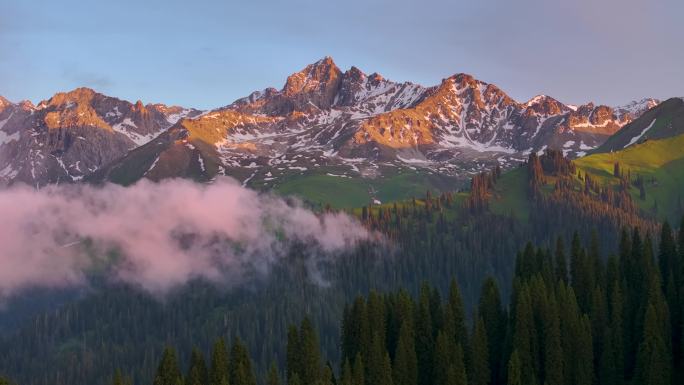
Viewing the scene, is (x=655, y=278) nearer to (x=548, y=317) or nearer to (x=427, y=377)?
(x=548, y=317)

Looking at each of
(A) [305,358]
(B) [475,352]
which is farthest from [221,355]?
(B) [475,352]

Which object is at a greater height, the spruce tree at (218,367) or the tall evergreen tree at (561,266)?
the tall evergreen tree at (561,266)

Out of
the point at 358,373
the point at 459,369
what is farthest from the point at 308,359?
the point at 459,369

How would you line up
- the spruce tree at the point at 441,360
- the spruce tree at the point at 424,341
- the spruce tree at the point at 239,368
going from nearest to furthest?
the spruce tree at the point at 239,368
the spruce tree at the point at 441,360
the spruce tree at the point at 424,341

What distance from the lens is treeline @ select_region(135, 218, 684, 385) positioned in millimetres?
128375

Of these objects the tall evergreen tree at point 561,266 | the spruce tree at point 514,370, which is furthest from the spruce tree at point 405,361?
the tall evergreen tree at point 561,266

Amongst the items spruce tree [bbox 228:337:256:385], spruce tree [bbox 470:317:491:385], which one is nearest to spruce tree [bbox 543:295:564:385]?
spruce tree [bbox 470:317:491:385]

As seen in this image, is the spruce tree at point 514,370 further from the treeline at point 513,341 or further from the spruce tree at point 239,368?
the spruce tree at point 239,368

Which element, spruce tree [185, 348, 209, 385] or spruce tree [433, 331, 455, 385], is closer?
spruce tree [185, 348, 209, 385]

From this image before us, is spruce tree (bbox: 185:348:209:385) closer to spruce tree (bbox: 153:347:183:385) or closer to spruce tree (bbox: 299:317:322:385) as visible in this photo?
spruce tree (bbox: 153:347:183:385)

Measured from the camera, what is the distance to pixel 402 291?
14825cm

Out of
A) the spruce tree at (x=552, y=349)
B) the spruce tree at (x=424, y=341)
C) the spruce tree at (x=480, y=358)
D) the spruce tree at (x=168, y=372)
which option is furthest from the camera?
the spruce tree at (x=424, y=341)

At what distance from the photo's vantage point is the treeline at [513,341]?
12838cm

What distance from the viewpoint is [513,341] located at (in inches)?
5374
